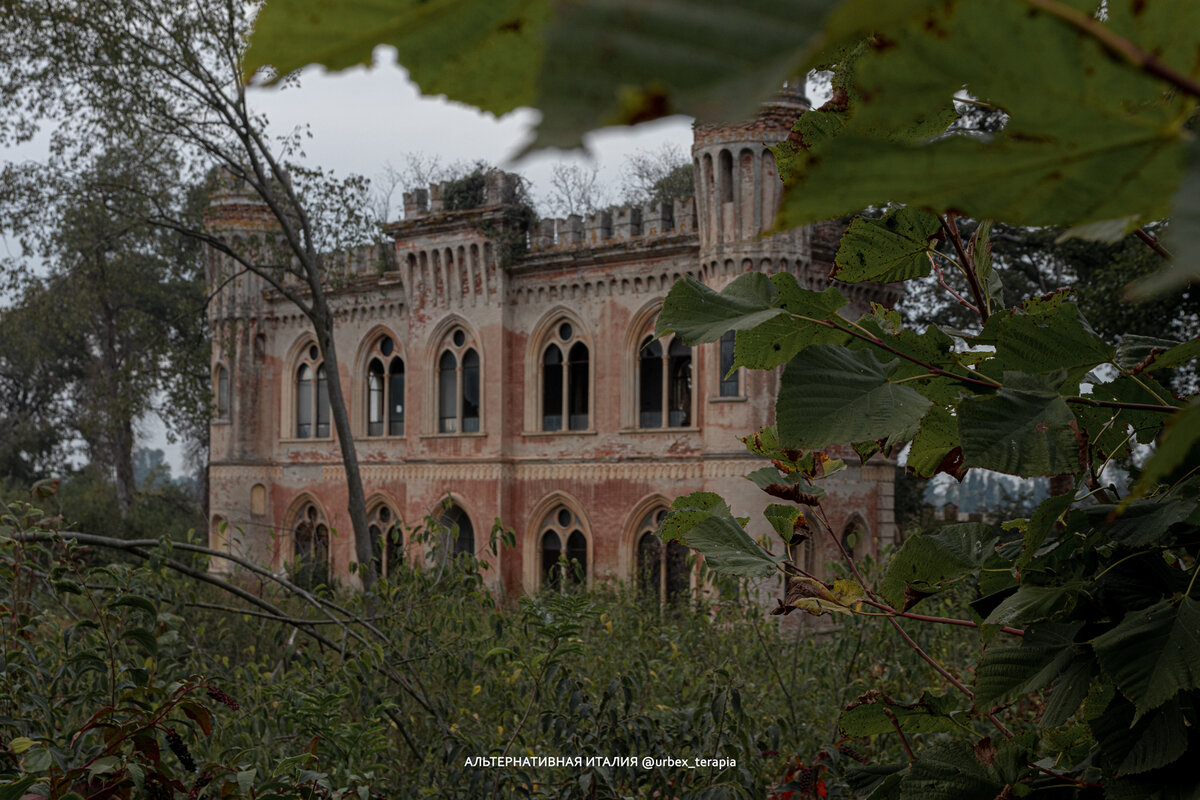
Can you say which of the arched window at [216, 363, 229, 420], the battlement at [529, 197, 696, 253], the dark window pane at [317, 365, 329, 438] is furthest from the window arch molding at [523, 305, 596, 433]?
the arched window at [216, 363, 229, 420]

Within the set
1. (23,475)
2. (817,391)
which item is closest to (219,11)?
(817,391)

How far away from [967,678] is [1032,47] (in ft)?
12.1

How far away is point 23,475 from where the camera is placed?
20672 millimetres

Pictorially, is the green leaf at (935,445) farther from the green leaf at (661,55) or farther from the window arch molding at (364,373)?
the window arch molding at (364,373)

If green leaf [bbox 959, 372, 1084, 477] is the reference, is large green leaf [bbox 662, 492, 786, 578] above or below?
below

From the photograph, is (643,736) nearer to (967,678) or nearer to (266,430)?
(967,678)

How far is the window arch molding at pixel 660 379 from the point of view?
39.6 ft

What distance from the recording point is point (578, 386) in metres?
12.9

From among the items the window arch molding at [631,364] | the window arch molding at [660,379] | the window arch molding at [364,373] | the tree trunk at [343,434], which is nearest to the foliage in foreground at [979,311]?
the tree trunk at [343,434]

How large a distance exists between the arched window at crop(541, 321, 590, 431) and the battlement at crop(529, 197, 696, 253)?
3.85 ft

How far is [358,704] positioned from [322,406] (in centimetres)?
1297

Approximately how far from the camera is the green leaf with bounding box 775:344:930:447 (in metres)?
0.60

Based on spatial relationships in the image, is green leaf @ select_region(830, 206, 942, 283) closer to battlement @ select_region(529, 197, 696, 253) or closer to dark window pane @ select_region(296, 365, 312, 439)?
battlement @ select_region(529, 197, 696, 253)

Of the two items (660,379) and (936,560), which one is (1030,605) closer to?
(936,560)
